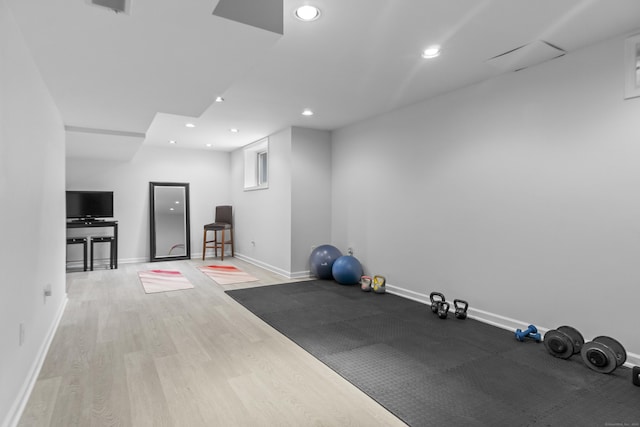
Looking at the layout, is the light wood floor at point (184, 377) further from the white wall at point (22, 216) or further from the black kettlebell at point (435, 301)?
the black kettlebell at point (435, 301)

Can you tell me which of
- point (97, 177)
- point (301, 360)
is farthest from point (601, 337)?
point (97, 177)

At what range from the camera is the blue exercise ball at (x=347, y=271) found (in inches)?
188

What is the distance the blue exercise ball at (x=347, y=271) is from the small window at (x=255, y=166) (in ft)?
8.10

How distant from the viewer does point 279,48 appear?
2.66 m

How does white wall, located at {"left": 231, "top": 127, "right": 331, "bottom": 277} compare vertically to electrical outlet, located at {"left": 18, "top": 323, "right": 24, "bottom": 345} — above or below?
above

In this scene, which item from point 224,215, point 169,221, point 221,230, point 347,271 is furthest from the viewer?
point 224,215

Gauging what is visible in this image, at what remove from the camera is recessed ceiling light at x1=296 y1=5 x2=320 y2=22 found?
2111mm

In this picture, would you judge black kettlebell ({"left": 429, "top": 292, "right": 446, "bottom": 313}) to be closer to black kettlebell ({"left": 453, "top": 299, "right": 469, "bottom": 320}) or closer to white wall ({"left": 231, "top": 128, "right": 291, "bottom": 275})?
black kettlebell ({"left": 453, "top": 299, "right": 469, "bottom": 320})

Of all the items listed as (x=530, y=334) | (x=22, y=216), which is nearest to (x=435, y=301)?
(x=530, y=334)

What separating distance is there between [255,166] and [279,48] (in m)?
4.34

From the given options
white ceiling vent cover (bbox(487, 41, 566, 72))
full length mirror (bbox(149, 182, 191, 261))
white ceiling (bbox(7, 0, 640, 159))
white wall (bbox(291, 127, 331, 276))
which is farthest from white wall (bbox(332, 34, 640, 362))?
full length mirror (bbox(149, 182, 191, 261))

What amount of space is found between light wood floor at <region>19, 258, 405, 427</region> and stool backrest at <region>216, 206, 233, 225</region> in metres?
3.81

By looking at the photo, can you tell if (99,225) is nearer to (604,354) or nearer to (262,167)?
(262,167)

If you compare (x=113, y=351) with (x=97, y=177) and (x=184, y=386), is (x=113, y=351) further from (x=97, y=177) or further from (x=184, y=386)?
(x=97, y=177)
